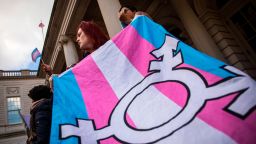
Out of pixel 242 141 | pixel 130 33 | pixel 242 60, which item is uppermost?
pixel 242 60

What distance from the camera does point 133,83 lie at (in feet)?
5.28

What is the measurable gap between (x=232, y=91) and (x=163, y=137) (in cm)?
45

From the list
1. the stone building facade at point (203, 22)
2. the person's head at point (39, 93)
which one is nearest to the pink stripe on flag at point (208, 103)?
the person's head at point (39, 93)

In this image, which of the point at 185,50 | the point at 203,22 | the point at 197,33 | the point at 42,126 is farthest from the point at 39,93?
the point at 203,22

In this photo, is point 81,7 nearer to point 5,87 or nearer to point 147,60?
point 147,60

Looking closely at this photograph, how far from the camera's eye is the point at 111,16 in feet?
15.4

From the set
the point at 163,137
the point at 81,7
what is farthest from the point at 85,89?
the point at 81,7

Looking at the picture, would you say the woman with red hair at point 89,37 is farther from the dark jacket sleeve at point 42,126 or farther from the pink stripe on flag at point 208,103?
the dark jacket sleeve at point 42,126

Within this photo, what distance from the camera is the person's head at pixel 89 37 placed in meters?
2.40

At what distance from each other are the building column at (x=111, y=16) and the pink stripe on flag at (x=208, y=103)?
8.45 ft

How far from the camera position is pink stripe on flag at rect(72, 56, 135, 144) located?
1568 millimetres

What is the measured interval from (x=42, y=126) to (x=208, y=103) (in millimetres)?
1611

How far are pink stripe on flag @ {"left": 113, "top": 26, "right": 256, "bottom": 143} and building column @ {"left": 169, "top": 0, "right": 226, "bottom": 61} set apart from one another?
4650 mm

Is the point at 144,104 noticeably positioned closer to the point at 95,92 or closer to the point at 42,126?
the point at 95,92
